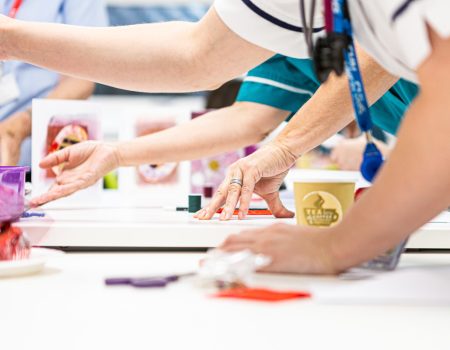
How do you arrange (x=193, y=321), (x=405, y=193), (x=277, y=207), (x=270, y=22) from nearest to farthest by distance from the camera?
(x=193, y=321) < (x=405, y=193) < (x=270, y=22) < (x=277, y=207)

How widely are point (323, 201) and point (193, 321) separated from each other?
74 centimetres

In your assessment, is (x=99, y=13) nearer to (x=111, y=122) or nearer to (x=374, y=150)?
(x=111, y=122)

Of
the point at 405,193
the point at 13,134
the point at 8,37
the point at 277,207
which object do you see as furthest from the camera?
the point at 13,134

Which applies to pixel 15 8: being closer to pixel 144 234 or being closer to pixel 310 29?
pixel 144 234

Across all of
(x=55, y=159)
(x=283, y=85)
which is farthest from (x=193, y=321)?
(x=283, y=85)

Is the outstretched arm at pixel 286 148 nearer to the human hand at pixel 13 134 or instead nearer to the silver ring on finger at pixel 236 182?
the silver ring on finger at pixel 236 182

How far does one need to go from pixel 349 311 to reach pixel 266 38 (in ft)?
2.58

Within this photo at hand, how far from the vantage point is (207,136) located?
2.58 meters

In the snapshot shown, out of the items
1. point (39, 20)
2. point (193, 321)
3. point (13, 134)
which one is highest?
point (39, 20)

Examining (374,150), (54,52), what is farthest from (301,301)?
(54,52)

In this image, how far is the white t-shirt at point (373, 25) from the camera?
921mm

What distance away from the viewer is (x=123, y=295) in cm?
97

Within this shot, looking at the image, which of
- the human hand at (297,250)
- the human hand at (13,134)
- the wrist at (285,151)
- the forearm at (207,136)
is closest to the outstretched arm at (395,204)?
the human hand at (297,250)

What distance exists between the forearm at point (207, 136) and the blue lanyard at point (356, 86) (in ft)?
4.53
